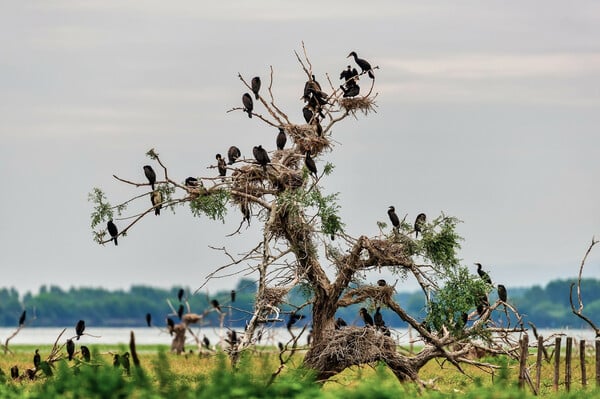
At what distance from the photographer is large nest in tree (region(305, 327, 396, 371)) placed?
2267 centimetres

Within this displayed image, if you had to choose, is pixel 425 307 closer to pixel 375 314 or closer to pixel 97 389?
pixel 375 314

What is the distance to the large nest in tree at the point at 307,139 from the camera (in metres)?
23.3

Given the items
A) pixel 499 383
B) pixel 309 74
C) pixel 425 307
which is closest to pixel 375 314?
pixel 425 307

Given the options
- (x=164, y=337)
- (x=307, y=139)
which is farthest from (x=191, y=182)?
(x=164, y=337)

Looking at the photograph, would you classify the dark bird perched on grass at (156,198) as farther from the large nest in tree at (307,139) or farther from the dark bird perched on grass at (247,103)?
the large nest in tree at (307,139)

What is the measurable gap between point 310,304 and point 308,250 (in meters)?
1.50

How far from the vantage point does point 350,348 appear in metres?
22.7

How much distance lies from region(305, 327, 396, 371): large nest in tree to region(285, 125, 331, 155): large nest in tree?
3535 mm

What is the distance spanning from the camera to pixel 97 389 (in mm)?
14508

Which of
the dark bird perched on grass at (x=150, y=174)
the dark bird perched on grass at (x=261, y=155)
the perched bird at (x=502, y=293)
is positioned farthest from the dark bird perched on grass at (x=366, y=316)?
the dark bird perched on grass at (x=150, y=174)

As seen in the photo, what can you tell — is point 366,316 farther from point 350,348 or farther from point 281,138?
point 281,138

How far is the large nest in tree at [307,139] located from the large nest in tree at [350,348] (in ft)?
11.6

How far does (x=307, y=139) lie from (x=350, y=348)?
408 centimetres

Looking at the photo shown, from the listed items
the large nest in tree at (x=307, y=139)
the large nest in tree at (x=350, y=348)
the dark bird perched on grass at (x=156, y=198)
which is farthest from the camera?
the large nest in tree at (x=307, y=139)
